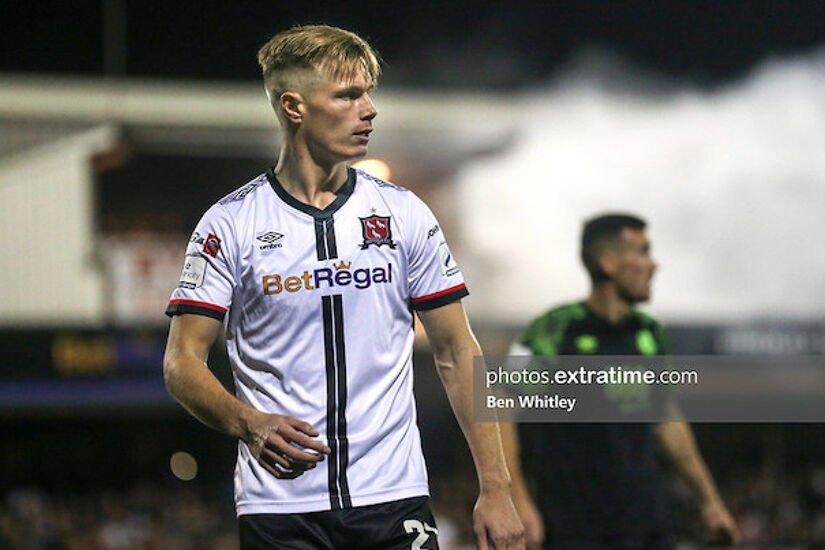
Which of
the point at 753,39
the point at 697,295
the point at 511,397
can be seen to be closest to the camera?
the point at 511,397

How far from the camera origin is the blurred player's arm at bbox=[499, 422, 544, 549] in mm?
5469

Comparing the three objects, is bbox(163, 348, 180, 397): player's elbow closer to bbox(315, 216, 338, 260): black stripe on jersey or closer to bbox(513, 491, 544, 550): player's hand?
bbox(315, 216, 338, 260): black stripe on jersey

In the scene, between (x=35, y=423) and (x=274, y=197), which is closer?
(x=274, y=197)

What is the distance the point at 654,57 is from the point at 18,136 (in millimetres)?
9735

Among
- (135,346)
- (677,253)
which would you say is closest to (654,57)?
(677,253)

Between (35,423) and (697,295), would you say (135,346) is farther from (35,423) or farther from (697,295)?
(697,295)

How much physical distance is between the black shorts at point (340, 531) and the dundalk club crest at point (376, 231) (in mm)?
721

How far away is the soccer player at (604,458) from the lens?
5629mm

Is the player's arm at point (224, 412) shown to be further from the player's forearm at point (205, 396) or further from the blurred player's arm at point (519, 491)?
the blurred player's arm at point (519, 491)

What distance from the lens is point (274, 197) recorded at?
12.2 feet

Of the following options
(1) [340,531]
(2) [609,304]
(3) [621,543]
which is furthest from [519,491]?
(1) [340,531]

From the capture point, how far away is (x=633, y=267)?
5.97 meters

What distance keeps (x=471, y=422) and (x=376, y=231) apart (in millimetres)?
597

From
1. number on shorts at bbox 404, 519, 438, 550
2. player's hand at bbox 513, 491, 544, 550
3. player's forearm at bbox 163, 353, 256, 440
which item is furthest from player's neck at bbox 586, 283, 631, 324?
player's forearm at bbox 163, 353, 256, 440
